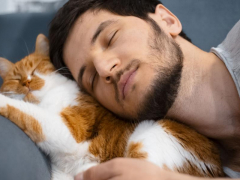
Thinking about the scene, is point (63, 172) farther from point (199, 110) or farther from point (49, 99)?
point (199, 110)

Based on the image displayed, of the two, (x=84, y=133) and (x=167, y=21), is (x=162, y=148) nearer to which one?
(x=84, y=133)

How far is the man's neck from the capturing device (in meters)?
1.04

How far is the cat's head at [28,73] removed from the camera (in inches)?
49.3

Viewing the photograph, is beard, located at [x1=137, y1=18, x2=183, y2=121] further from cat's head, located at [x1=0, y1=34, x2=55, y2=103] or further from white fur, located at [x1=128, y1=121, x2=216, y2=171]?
cat's head, located at [x1=0, y1=34, x2=55, y2=103]

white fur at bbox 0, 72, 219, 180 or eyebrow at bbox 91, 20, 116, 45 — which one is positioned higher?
eyebrow at bbox 91, 20, 116, 45

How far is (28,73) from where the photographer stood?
1.30 meters

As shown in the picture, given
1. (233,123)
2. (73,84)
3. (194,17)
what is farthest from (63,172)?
(194,17)

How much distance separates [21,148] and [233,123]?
0.84 metres

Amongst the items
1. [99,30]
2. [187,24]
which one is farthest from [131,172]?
[187,24]

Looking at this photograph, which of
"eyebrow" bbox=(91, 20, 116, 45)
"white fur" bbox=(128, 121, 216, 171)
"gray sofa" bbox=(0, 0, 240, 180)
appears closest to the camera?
"white fur" bbox=(128, 121, 216, 171)

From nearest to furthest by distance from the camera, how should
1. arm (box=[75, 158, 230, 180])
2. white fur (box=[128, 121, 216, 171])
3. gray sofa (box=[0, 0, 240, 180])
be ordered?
arm (box=[75, 158, 230, 180]) < white fur (box=[128, 121, 216, 171]) < gray sofa (box=[0, 0, 240, 180])

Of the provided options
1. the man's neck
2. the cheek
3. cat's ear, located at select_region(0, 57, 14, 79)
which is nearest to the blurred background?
cat's ear, located at select_region(0, 57, 14, 79)

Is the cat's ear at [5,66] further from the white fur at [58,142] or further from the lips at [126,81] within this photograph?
the lips at [126,81]

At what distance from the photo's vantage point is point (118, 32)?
106 centimetres
